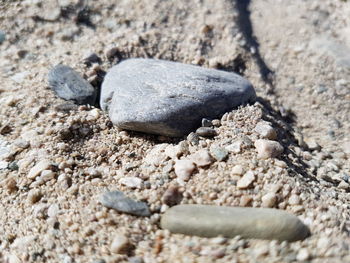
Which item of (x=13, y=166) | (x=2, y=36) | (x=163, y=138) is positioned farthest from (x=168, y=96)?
(x=2, y=36)

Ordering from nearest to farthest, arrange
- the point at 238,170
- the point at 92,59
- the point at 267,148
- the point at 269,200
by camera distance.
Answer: the point at 269,200 < the point at 238,170 < the point at 267,148 < the point at 92,59

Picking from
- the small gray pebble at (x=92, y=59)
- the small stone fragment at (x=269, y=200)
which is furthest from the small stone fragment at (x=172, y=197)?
the small gray pebble at (x=92, y=59)

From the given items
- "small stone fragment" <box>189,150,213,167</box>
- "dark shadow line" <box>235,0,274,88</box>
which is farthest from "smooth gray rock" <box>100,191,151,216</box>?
"dark shadow line" <box>235,0,274,88</box>

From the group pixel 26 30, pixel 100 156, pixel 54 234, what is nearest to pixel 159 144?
pixel 100 156

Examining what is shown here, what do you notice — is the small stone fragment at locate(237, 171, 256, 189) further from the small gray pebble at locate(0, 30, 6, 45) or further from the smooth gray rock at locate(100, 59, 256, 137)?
the small gray pebble at locate(0, 30, 6, 45)

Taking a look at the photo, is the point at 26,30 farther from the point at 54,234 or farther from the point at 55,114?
the point at 54,234

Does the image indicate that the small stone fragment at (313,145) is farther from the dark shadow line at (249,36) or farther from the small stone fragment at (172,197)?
the small stone fragment at (172,197)

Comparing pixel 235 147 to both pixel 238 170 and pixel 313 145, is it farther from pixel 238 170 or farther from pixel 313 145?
pixel 313 145
